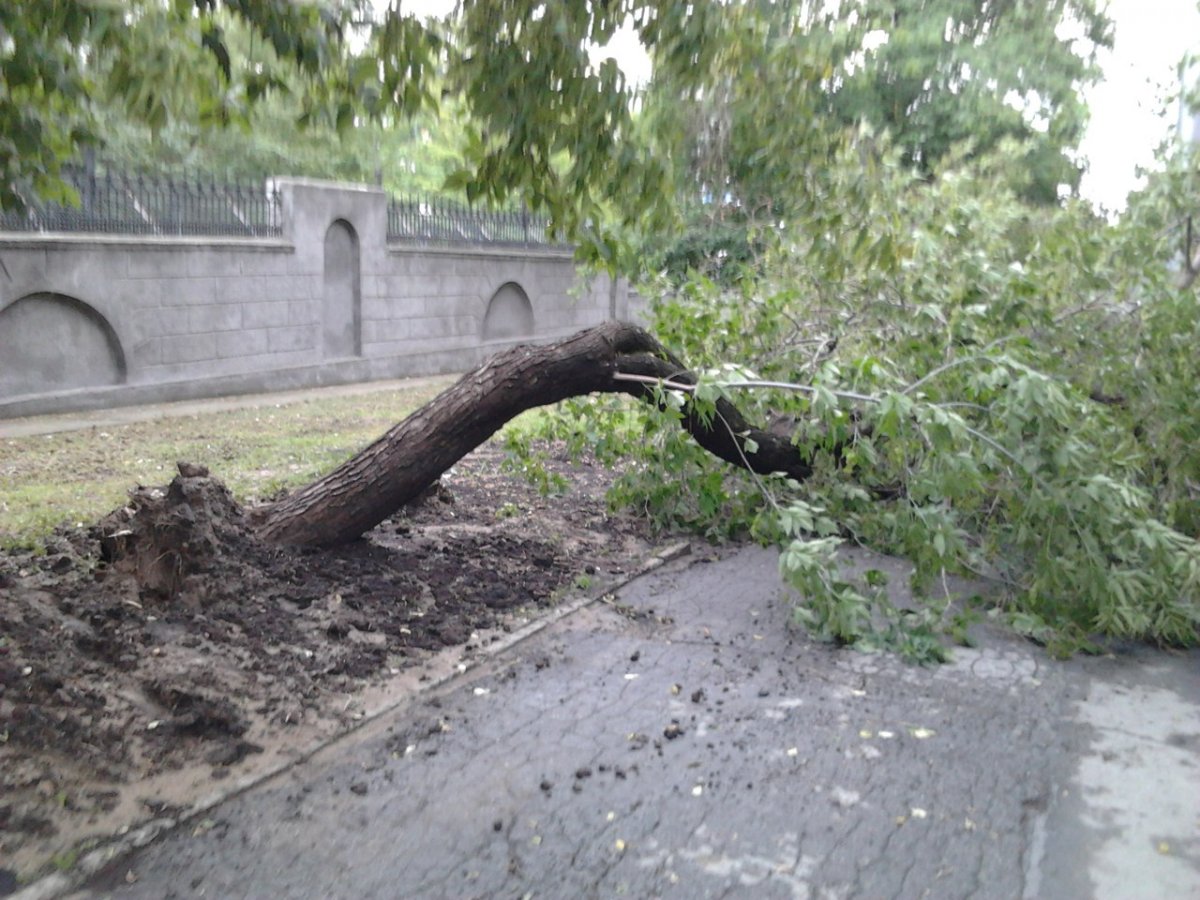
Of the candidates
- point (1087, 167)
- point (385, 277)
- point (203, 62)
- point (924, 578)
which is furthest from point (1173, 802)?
point (1087, 167)

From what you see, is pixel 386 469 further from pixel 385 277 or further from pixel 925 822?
pixel 385 277

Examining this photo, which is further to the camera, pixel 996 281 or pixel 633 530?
pixel 633 530

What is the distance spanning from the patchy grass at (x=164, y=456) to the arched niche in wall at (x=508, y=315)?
669 centimetres

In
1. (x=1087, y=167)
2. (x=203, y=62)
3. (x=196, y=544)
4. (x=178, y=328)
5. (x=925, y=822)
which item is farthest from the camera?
(x=1087, y=167)

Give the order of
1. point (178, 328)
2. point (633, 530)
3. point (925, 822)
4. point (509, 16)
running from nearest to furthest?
point (925, 822) → point (509, 16) → point (633, 530) → point (178, 328)

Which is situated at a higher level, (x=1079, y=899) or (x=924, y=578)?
(x=924, y=578)

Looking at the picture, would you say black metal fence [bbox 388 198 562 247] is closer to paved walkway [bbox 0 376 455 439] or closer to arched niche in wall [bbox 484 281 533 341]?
arched niche in wall [bbox 484 281 533 341]

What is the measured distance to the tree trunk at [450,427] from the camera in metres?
6.35

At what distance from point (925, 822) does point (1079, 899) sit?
0.57 m

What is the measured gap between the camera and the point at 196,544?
5.55m

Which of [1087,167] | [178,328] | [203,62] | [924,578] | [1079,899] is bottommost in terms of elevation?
[1079,899]

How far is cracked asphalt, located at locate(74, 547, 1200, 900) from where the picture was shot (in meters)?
3.59

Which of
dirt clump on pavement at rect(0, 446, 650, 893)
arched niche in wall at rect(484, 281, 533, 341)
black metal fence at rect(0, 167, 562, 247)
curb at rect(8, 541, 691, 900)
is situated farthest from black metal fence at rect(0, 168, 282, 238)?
curb at rect(8, 541, 691, 900)

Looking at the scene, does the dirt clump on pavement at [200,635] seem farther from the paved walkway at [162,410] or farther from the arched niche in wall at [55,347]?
the arched niche in wall at [55,347]
